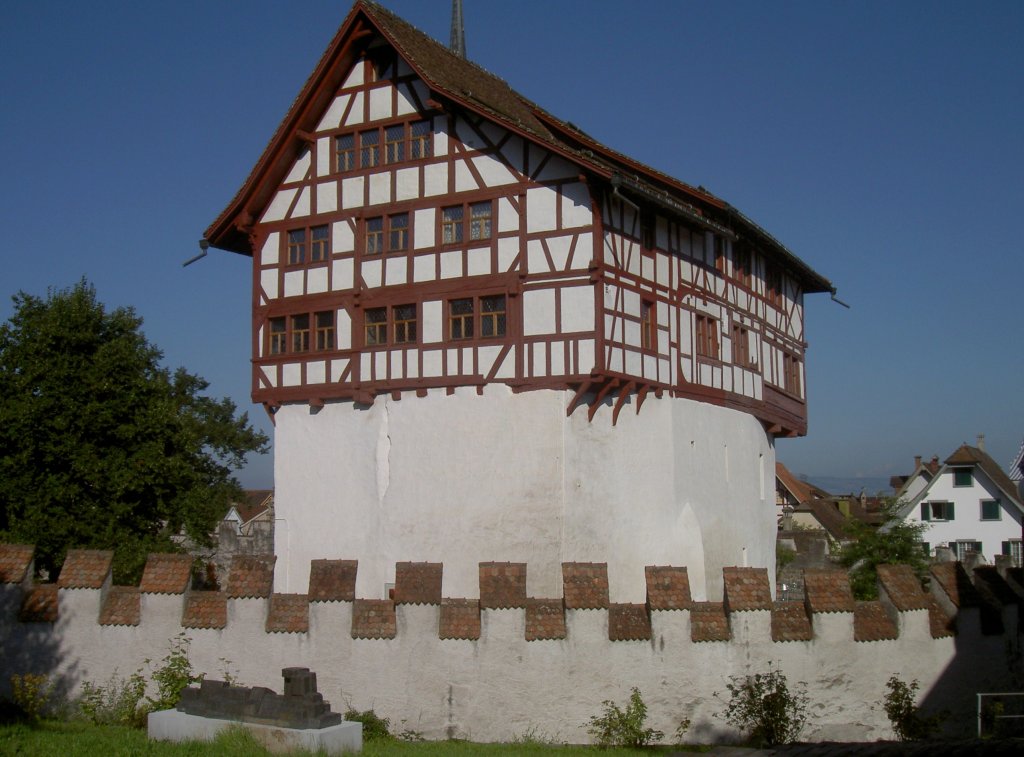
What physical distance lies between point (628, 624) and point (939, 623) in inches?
180

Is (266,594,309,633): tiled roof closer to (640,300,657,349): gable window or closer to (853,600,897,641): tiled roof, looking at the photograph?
(853,600,897,641): tiled roof

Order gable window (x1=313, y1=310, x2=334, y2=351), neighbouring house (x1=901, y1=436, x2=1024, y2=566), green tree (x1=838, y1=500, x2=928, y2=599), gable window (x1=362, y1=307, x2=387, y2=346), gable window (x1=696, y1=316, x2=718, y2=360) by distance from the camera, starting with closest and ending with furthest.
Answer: gable window (x1=362, y1=307, x2=387, y2=346) < gable window (x1=313, y1=310, x2=334, y2=351) < gable window (x1=696, y1=316, x2=718, y2=360) < green tree (x1=838, y1=500, x2=928, y2=599) < neighbouring house (x1=901, y1=436, x2=1024, y2=566)

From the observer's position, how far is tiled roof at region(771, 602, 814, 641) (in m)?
16.9

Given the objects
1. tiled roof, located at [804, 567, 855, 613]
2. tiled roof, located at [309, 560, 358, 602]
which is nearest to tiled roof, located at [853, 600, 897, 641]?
tiled roof, located at [804, 567, 855, 613]

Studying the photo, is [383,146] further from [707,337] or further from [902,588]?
[902,588]

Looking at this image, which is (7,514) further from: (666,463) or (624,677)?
(624,677)

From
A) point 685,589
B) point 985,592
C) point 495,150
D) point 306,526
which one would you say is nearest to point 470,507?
point 306,526

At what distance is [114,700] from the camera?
1725cm

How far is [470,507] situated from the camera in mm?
25484

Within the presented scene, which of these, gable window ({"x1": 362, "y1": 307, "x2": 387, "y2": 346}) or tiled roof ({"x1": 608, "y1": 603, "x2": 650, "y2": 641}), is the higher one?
gable window ({"x1": 362, "y1": 307, "x2": 387, "y2": 346})

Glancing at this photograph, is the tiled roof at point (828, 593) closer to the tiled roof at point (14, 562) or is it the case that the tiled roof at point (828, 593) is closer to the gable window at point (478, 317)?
the gable window at point (478, 317)

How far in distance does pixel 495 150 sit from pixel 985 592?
44.4 ft

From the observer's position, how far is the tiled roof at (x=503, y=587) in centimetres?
1680

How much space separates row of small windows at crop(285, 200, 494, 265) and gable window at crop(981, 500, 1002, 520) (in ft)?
124
